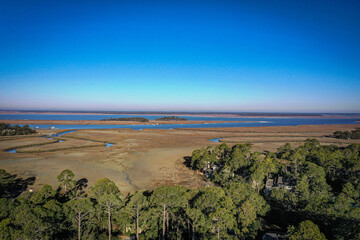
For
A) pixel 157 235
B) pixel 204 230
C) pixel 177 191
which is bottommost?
pixel 157 235

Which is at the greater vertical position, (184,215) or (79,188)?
(184,215)

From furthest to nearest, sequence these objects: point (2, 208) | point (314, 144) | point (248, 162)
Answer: point (314, 144)
point (248, 162)
point (2, 208)

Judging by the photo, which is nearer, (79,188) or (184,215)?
(184,215)

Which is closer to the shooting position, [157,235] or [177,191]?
[157,235]

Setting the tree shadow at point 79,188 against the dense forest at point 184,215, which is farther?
the tree shadow at point 79,188

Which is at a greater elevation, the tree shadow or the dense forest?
the dense forest

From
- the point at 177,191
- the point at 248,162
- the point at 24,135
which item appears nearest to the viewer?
the point at 177,191

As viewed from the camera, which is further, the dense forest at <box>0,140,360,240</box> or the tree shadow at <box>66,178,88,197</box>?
the tree shadow at <box>66,178,88,197</box>

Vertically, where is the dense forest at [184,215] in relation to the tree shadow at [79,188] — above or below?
above

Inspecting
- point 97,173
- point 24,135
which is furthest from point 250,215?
point 24,135

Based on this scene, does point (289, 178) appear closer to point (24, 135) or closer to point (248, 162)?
point (248, 162)

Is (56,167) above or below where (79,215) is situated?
below
